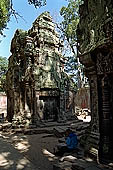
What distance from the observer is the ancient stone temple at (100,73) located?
501 cm

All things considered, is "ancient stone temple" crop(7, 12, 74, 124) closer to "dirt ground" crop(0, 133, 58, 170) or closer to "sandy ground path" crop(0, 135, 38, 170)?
"dirt ground" crop(0, 133, 58, 170)

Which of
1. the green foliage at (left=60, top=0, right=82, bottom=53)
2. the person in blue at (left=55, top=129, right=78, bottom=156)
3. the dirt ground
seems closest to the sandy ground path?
the dirt ground

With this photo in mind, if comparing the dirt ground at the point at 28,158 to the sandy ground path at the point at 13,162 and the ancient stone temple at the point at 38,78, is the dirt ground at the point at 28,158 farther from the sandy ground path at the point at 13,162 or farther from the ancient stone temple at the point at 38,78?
the ancient stone temple at the point at 38,78

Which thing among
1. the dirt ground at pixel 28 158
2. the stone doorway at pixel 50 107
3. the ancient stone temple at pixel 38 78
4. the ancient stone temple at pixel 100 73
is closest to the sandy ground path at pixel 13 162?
the dirt ground at pixel 28 158

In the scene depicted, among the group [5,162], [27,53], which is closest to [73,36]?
[27,53]

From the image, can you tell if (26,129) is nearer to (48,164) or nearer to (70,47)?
(48,164)

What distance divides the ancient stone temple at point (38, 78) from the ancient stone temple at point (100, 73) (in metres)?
8.67

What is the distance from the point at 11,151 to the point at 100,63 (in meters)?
4.30

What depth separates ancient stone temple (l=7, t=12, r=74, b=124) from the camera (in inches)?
569

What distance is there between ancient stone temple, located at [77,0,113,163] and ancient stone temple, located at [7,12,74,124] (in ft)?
28.4

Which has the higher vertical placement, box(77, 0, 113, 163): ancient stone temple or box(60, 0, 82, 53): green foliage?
box(60, 0, 82, 53): green foliage

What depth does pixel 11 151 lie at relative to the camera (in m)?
6.14

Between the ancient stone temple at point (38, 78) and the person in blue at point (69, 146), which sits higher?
the ancient stone temple at point (38, 78)

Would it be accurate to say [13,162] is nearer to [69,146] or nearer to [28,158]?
[28,158]
